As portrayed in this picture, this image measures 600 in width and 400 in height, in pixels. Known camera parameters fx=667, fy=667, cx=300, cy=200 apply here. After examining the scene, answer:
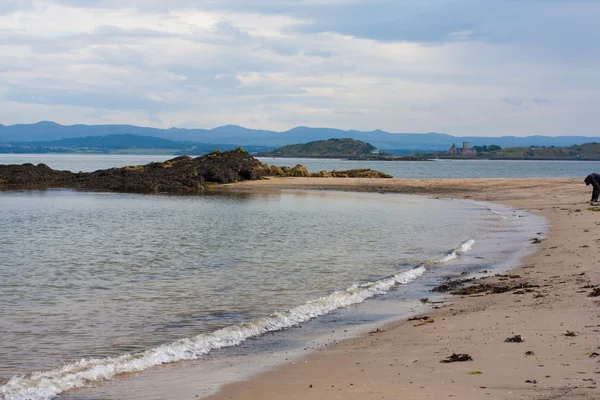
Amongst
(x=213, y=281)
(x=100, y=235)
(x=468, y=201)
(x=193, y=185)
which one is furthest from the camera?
(x=193, y=185)

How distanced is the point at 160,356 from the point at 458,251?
500 inches

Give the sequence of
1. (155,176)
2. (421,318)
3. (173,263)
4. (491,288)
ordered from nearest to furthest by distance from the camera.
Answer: (421,318)
(491,288)
(173,263)
(155,176)

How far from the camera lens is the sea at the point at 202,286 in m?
8.90

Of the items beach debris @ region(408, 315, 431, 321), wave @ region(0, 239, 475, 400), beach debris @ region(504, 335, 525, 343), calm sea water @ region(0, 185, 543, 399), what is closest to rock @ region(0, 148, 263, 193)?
calm sea water @ region(0, 185, 543, 399)

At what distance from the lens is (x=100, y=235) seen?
25.1m

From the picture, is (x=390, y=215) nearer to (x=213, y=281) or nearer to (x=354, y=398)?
(x=213, y=281)

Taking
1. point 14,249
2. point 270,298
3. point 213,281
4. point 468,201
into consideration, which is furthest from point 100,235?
point 468,201

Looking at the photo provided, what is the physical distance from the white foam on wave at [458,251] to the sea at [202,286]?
136 mm

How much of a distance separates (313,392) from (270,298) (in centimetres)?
646

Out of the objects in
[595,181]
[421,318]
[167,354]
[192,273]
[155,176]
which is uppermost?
[595,181]

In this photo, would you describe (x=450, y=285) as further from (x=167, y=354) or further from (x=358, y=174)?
(x=358, y=174)

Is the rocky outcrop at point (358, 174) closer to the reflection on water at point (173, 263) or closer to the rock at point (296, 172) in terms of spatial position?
the rock at point (296, 172)

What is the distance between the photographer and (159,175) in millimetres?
60625

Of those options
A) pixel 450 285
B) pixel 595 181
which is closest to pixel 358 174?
pixel 595 181
